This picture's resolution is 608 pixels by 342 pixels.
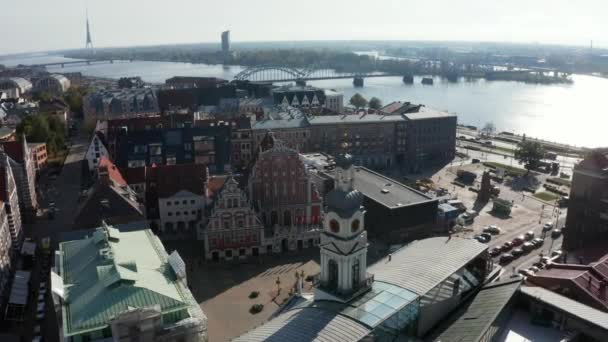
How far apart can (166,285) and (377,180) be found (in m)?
47.6

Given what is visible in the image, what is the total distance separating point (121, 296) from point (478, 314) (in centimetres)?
2814

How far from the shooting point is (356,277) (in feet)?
129

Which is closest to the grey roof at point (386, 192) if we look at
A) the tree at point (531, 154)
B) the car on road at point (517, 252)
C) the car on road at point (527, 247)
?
the car on road at point (517, 252)

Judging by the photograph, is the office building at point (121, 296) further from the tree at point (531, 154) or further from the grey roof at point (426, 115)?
the tree at point (531, 154)

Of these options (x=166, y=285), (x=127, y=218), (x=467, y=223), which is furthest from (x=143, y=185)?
(x=467, y=223)

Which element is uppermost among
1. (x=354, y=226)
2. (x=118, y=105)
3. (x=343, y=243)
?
(x=118, y=105)

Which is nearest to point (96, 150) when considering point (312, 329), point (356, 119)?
point (356, 119)

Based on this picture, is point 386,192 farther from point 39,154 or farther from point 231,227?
point 39,154

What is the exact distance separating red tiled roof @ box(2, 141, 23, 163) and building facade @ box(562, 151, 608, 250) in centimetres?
8310

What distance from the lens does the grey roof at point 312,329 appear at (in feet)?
108

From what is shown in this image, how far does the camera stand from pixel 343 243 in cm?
3856

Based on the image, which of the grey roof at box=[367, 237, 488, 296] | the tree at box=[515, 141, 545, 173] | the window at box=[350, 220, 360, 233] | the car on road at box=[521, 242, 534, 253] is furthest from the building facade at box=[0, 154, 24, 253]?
the tree at box=[515, 141, 545, 173]

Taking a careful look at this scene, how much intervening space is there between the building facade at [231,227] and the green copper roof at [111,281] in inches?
625

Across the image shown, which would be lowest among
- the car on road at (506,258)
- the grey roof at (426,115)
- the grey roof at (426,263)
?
the car on road at (506,258)
